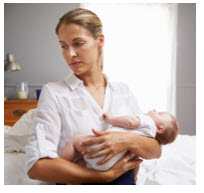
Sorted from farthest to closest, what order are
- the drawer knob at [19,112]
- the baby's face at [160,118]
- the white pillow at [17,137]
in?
1. the drawer knob at [19,112]
2. the white pillow at [17,137]
3. the baby's face at [160,118]

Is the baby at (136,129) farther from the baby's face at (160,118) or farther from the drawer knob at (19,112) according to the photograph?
the drawer knob at (19,112)

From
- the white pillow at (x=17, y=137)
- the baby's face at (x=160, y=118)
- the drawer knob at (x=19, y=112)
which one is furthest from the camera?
the drawer knob at (x=19, y=112)

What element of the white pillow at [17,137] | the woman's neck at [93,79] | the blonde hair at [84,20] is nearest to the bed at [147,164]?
the white pillow at [17,137]

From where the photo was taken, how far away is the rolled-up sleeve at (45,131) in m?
0.46

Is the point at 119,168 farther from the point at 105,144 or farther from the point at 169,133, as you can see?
the point at 169,133

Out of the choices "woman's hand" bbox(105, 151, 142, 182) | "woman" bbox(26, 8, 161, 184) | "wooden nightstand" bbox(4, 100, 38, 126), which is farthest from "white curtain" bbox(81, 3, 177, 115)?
"wooden nightstand" bbox(4, 100, 38, 126)

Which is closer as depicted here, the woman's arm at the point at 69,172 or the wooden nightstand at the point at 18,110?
the woman's arm at the point at 69,172

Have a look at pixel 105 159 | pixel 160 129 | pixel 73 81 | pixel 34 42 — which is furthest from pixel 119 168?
pixel 34 42

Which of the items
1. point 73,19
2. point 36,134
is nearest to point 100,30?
point 73,19

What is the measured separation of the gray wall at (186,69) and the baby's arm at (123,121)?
0.21 meters

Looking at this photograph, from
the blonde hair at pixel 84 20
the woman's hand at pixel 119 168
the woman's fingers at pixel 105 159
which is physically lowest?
the woman's hand at pixel 119 168

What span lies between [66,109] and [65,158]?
125 mm

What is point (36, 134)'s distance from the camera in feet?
1.55

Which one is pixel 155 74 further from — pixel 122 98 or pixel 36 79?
pixel 36 79
